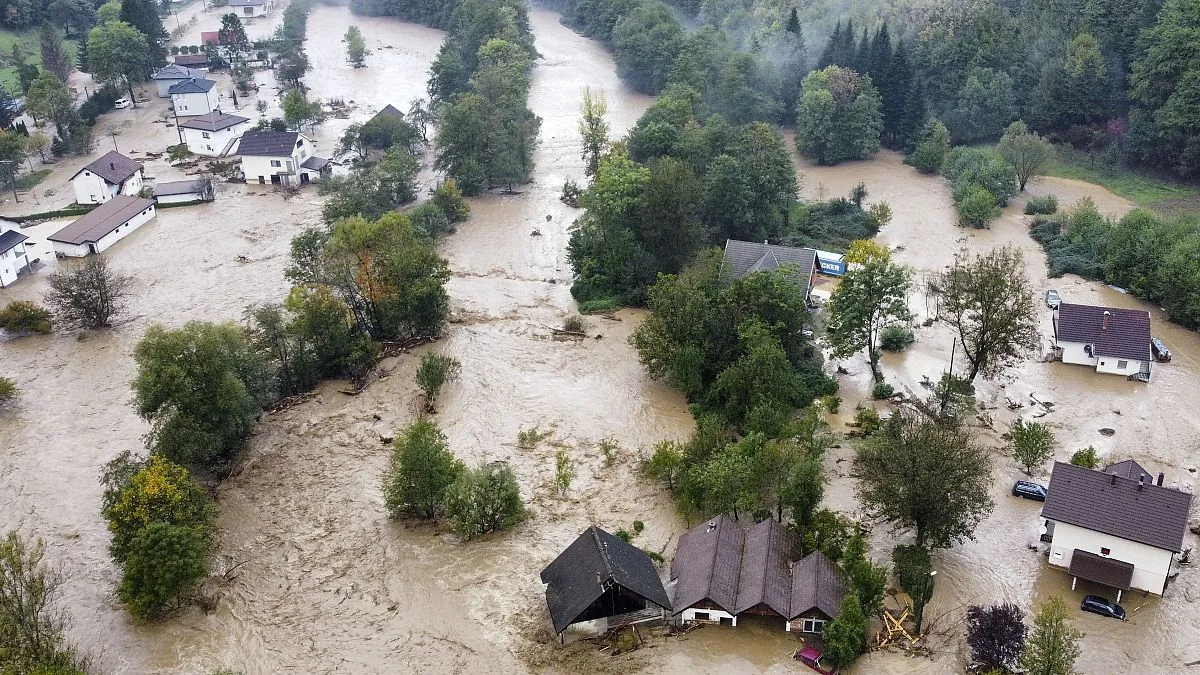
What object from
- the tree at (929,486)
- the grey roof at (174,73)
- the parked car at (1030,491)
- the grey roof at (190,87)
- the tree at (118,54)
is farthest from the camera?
the grey roof at (174,73)

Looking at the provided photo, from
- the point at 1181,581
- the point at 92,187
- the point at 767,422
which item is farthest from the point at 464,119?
the point at 1181,581

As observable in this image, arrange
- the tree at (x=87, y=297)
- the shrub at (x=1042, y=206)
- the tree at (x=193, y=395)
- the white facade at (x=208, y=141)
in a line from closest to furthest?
the tree at (x=193, y=395), the tree at (x=87, y=297), the shrub at (x=1042, y=206), the white facade at (x=208, y=141)

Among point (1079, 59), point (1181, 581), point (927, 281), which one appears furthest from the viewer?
point (1079, 59)

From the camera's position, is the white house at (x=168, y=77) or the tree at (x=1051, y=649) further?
the white house at (x=168, y=77)

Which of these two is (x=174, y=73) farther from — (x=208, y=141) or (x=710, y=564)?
(x=710, y=564)

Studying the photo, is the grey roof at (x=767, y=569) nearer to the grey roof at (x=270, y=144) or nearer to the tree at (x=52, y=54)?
the grey roof at (x=270, y=144)

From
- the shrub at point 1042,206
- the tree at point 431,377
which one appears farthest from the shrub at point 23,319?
the shrub at point 1042,206

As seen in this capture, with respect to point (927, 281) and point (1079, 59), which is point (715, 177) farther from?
point (1079, 59)
